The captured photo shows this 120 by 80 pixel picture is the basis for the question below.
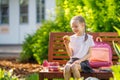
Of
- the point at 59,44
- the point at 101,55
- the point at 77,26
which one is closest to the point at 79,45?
the point at 77,26

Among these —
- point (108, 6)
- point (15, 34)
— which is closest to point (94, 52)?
point (108, 6)

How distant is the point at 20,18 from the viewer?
1008 inches

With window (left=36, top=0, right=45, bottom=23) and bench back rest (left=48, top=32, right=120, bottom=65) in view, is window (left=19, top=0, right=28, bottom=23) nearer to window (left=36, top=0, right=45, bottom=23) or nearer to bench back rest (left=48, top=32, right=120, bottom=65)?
window (left=36, top=0, right=45, bottom=23)

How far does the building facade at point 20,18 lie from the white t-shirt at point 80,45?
18146 millimetres

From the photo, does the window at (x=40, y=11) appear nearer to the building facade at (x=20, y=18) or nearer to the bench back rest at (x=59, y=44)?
the building facade at (x=20, y=18)

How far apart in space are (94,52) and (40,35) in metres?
5.63

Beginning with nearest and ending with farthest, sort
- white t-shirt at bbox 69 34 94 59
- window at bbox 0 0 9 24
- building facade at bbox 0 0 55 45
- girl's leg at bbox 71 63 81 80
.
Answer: girl's leg at bbox 71 63 81 80, white t-shirt at bbox 69 34 94 59, building facade at bbox 0 0 55 45, window at bbox 0 0 9 24

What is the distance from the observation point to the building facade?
25.1m

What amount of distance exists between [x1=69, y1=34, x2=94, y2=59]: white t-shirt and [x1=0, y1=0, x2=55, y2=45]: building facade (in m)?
18.1

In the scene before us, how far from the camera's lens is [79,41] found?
679 centimetres

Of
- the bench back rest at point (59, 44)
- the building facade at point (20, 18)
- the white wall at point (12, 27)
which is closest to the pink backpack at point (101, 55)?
the bench back rest at point (59, 44)

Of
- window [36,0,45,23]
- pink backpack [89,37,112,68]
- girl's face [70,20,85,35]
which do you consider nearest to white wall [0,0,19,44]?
window [36,0,45,23]

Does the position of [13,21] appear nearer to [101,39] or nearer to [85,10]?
[85,10]

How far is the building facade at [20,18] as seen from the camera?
82.4 ft
